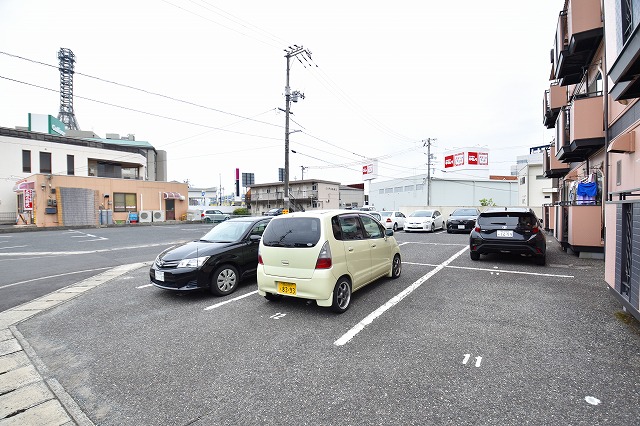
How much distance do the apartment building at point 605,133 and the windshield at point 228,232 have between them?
6148 millimetres

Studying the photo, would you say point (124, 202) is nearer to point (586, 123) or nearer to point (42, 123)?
point (42, 123)

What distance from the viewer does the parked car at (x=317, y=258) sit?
14.1 feet

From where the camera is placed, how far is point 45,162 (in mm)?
29797

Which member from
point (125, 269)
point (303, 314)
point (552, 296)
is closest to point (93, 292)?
point (125, 269)

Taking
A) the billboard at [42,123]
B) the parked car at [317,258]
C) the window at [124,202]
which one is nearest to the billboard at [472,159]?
the window at [124,202]

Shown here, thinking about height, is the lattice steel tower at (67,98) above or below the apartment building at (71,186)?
above

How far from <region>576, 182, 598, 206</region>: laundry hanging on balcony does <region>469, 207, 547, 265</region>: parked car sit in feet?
9.61

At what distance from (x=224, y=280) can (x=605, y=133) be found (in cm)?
1080

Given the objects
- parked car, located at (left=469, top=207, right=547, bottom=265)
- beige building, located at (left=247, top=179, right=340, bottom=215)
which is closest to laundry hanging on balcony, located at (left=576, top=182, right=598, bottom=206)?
parked car, located at (left=469, top=207, right=547, bottom=265)

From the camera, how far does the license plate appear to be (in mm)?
4453

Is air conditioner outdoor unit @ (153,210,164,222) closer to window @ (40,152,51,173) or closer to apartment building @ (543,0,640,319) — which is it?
window @ (40,152,51,173)

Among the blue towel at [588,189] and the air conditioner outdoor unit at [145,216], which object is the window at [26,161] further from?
the blue towel at [588,189]

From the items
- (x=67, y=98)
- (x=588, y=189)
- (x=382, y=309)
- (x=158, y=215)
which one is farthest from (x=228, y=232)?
(x=67, y=98)

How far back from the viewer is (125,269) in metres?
8.43
